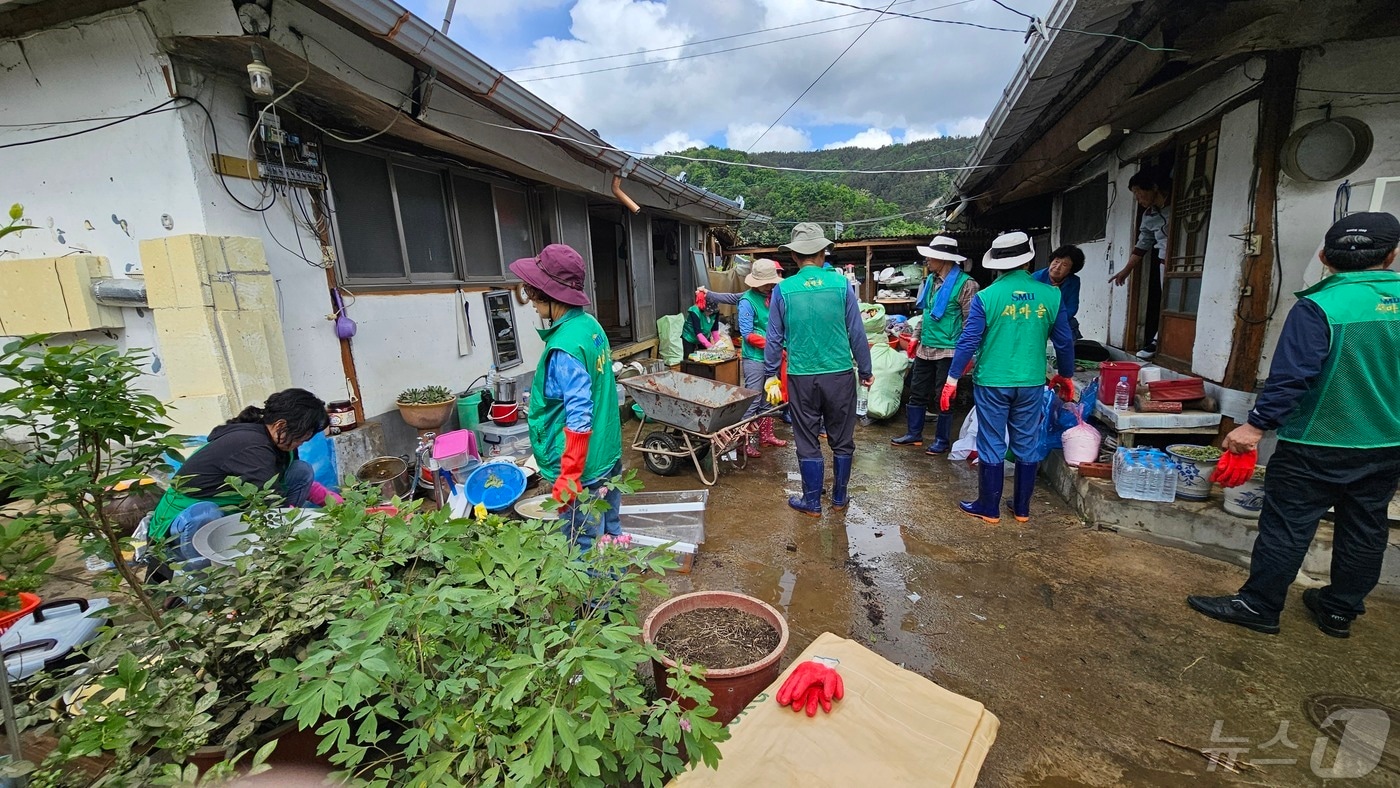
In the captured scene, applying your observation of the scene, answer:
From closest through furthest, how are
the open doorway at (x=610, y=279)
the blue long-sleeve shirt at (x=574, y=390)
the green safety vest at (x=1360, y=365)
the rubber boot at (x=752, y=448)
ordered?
the green safety vest at (x=1360, y=365) → the blue long-sleeve shirt at (x=574, y=390) → the rubber boot at (x=752, y=448) → the open doorway at (x=610, y=279)

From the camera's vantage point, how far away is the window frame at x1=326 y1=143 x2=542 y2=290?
462 centimetres

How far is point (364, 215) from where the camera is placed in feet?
16.0

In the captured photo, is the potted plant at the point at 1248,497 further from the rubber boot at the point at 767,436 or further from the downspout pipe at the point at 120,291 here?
the downspout pipe at the point at 120,291

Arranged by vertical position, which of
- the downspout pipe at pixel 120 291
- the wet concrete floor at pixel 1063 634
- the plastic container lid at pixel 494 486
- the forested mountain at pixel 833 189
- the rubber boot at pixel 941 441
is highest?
the forested mountain at pixel 833 189

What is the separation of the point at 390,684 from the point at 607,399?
1884mm

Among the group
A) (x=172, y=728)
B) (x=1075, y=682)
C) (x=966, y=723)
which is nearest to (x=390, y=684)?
(x=172, y=728)

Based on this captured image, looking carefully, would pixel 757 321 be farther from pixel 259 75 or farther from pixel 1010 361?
pixel 259 75

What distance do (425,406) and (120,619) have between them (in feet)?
11.4

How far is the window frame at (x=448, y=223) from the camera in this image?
4625 mm

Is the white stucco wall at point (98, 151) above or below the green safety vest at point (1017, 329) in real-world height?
above

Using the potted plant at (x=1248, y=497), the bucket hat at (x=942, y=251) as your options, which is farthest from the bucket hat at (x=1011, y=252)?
the potted plant at (x=1248, y=497)

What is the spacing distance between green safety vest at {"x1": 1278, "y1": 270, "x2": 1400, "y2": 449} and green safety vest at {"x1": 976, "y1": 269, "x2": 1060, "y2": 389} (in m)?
1.42

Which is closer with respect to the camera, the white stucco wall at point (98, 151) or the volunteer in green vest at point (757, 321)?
the white stucco wall at point (98, 151)

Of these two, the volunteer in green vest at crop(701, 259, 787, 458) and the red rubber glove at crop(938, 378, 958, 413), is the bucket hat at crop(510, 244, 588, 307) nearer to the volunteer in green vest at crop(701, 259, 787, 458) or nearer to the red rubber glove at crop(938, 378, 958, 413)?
the red rubber glove at crop(938, 378, 958, 413)
